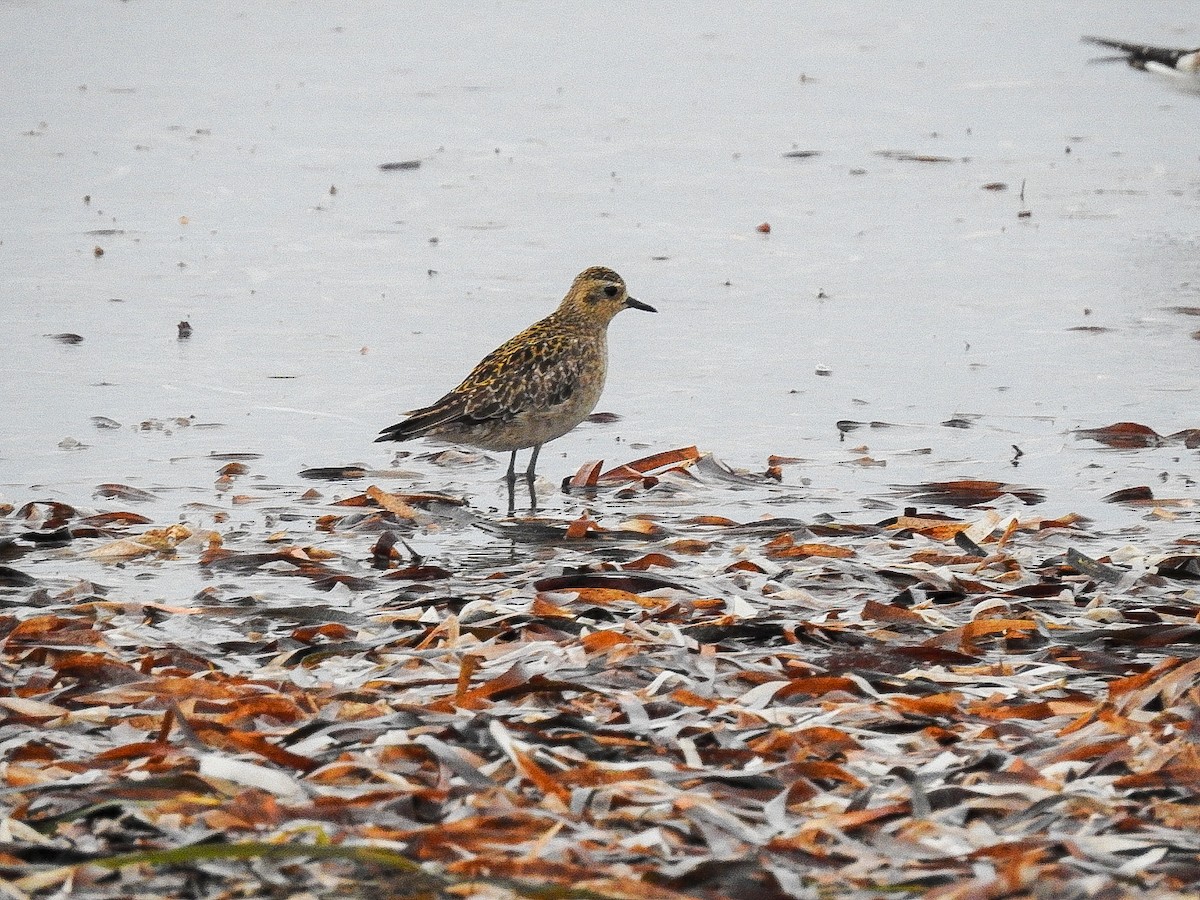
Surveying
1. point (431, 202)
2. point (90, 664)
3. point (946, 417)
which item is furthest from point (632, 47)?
point (90, 664)

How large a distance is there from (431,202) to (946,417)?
5.11 meters

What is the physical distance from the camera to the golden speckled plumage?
25.1 ft

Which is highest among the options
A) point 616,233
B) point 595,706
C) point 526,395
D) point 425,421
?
point 616,233

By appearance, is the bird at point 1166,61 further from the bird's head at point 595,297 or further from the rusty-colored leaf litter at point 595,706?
the rusty-colored leaf litter at point 595,706

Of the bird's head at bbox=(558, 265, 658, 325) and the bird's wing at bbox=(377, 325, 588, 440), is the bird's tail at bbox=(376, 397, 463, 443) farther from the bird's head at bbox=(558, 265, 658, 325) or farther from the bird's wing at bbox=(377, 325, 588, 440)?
the bird's head at bbox=(558, 265, 658, 325)

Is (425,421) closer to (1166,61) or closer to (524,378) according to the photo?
(524,378)

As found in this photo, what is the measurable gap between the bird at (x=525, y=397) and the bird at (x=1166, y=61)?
329 inches

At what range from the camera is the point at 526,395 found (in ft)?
25.3

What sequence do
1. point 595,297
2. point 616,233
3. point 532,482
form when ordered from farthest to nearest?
point 616,233
point 595,297
point 532,482

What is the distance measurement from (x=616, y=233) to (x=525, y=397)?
13.5ft

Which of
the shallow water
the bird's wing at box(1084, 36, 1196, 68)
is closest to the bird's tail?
the shallow water

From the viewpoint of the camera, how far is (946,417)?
8.59m

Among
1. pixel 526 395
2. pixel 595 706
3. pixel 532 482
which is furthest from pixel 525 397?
pixel 595 706

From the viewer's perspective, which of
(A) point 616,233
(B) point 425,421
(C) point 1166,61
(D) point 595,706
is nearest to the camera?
(D) point 595,706
